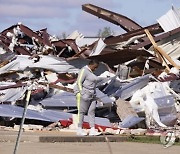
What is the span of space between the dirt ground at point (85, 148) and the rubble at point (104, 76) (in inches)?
61.2

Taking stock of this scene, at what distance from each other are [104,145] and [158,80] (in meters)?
5.91

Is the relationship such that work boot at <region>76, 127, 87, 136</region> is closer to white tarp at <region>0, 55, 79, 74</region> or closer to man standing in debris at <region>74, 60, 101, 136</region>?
man standing in debris at <region>74, 60, 101, 136</region>

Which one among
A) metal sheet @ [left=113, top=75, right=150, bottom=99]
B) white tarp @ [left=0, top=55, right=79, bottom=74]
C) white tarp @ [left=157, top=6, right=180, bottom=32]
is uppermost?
white tarp @ [left=157, top=6, right=180, bottom=32]

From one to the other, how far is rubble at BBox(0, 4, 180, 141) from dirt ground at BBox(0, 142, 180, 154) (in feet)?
5.10

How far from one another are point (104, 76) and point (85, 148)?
6.49 metres

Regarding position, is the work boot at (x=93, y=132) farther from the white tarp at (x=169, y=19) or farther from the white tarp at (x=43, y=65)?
the white tarp at (x=169, y=19)

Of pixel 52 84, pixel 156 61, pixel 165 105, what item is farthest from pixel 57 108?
pixel 156 61

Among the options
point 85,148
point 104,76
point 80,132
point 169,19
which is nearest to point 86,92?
point 80,132

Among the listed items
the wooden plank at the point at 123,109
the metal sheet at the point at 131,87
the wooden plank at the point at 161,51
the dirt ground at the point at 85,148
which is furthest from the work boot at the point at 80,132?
the wooden plank at the point at 161,51

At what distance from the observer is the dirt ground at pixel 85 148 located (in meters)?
11.3

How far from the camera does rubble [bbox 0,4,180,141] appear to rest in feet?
52.9

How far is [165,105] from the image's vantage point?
16.7m

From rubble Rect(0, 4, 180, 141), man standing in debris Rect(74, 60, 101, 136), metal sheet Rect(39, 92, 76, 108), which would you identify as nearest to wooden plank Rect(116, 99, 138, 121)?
rubble Rect(0, 4, 180, 141)

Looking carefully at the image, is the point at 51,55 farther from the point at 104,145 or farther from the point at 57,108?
the point at 104,145
